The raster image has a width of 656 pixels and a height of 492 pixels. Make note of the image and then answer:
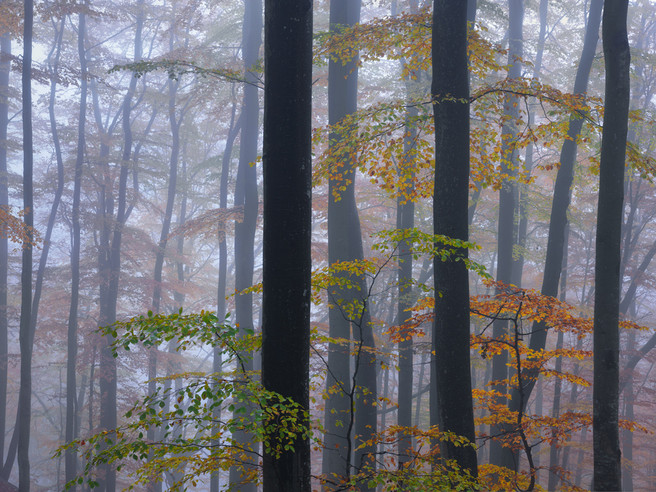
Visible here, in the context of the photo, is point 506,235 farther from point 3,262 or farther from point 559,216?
point 3,262

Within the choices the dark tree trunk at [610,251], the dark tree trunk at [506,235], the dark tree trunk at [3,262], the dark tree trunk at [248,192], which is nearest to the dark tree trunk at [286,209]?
the dark tree trunk at [610,251]

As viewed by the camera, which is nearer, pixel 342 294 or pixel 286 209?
pixel 286 209

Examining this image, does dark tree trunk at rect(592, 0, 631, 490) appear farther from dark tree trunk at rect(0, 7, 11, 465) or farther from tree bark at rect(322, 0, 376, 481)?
dark tree trunk at rect(0, 7, 11, 465)

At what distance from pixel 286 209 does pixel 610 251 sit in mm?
3876

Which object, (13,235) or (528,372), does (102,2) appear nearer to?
(13,235)

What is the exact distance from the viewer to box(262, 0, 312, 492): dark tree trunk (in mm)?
3574

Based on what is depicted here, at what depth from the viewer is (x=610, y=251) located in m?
5.67

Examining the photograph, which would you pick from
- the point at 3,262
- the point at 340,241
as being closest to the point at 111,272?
the point at 3,262

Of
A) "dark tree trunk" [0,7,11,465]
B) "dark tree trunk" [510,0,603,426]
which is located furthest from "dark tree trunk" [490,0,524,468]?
"dark tree trunk" [0,7,11,465]

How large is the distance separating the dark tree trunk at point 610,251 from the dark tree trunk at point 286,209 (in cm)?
358

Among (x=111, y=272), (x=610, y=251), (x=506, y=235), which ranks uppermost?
(x=111, y=272)

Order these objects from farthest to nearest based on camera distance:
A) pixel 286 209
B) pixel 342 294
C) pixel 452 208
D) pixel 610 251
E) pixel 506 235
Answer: pixel 506 235
pixel 342 294
pixel 610 251
pixel 452 208
pixel 286 209

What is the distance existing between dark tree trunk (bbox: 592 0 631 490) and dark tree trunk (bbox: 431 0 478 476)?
1.47m

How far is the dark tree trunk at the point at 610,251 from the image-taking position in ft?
18.2
